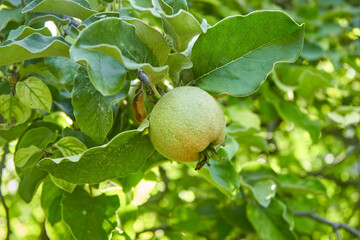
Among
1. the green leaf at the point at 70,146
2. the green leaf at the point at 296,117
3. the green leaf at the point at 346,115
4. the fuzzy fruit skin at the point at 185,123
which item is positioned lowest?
the green leaf at the point at 346,115

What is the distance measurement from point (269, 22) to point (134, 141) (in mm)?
350

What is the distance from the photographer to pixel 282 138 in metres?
3.18

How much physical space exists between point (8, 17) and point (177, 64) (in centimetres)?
57

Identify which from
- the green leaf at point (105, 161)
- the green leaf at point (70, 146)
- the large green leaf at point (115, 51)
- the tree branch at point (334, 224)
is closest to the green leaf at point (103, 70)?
the large green leaf at point (115, 51)

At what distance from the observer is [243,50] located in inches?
35.2

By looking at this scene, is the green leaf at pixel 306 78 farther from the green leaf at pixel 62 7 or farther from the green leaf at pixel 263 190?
the green leaf at pixel 62 7

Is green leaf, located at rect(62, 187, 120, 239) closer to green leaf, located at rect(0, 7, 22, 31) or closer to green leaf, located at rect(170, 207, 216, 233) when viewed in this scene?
green leaf, located at rect(0, 7, 22, 31)

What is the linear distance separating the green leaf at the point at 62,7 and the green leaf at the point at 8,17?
0.23 metres

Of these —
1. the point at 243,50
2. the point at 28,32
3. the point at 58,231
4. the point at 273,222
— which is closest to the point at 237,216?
the point at 273,222

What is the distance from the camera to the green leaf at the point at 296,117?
70.6 inches

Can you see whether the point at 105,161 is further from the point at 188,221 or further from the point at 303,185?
the point at 188,221

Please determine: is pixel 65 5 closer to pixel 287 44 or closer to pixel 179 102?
pixel 179 102

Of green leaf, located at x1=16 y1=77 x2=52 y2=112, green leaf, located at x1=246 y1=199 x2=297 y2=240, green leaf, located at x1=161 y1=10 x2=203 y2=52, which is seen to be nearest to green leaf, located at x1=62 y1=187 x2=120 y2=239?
green leaf, located at x1=16 y1=77 x2=52 y2=112

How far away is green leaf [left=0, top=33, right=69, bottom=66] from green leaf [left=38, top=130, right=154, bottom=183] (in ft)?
0.66
